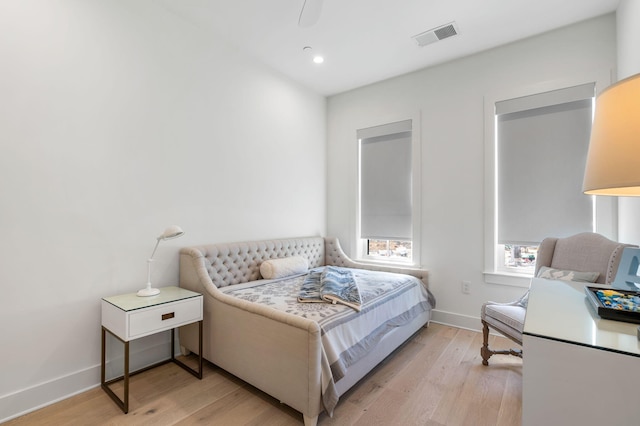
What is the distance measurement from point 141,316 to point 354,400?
1.51 meters

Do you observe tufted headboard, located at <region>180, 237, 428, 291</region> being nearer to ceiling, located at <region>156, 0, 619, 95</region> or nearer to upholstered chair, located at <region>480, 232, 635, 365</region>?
upholstered chair, located at <region>480, 232, 635, 365</region>

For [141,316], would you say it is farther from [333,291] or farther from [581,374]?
[581,374]

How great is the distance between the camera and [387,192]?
153 inches

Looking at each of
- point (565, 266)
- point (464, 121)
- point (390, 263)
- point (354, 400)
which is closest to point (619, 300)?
point (565, 266)

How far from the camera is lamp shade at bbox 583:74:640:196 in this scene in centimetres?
92

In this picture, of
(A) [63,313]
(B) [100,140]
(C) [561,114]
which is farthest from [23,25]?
(C) [561,114]

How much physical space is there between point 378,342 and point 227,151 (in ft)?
7.51

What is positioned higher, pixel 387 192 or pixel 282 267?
pixel 387 192

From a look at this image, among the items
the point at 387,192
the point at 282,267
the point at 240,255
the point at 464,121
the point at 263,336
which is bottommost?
the point at 263,336

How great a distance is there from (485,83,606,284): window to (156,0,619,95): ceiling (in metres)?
0.65

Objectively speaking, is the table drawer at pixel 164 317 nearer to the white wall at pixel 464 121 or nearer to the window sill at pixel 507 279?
the white wall at pixel 464 121

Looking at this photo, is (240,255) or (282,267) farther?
(282,267)

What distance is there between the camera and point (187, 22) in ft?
8.98

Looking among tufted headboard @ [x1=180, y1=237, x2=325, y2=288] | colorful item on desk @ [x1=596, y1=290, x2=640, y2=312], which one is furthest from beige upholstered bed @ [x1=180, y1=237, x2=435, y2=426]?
colorful item on desk @ [x1=596, y1=290, x2=640, y2=312]
